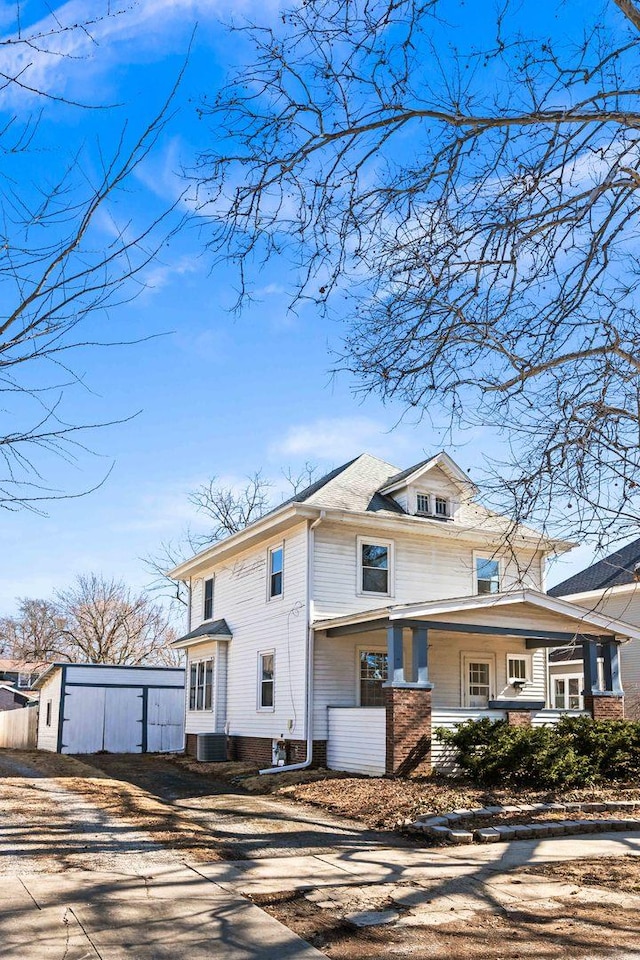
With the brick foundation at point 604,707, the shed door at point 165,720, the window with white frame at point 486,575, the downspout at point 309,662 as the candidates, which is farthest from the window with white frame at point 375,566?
the shed door at point 165,720

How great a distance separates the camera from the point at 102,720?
2792 cm

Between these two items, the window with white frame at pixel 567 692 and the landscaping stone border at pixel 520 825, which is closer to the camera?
the landscaping stone border at pixel 520 825

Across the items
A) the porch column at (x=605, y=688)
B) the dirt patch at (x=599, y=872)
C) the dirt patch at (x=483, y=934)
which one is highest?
the porch column at (x=605, y=688)

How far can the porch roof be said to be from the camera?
54.9 feet

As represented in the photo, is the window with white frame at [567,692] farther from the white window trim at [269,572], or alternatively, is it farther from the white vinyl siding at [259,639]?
the white window trim at [269,572]

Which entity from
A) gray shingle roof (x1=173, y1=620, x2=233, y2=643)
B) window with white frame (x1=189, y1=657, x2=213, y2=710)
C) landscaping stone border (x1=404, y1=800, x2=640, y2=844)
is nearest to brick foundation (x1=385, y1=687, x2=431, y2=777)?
landscaping stone border (x1=404, y1=800, x2=640, y2=844)

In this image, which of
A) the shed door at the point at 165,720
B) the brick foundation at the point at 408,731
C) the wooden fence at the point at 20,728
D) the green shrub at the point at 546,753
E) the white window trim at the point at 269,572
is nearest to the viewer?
the green shrub at the point at 546,753

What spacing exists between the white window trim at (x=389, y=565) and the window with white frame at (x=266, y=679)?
2.67 m

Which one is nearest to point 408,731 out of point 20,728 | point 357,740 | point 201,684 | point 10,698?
point 357,740

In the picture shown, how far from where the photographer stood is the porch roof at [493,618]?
16.7 meters

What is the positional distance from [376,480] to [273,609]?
4.20m

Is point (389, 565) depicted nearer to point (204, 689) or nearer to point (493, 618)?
point (493, 618)

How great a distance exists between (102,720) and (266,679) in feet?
32.5

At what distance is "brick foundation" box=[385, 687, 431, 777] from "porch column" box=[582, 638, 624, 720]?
458cm
